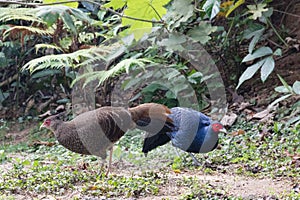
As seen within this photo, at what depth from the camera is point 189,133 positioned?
4.50 m

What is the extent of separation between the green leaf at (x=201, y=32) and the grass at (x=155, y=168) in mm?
1109

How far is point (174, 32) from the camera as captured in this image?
6055 millimetres

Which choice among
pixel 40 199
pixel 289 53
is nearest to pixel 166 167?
pixel 40 199

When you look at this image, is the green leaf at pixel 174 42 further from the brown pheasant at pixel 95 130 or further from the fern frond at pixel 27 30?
the brown pheasant at pixel 95 130

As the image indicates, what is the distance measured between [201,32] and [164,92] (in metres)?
0.96

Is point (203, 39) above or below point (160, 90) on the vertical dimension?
above

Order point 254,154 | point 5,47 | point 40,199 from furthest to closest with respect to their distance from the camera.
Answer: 1. point 5,47
2. point 254,154
3. point 40,199

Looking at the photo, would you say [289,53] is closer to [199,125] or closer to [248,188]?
[199,125]

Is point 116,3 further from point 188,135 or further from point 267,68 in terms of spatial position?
point 267,68

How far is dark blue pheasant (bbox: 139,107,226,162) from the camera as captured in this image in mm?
4445

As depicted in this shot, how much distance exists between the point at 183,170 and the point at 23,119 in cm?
378

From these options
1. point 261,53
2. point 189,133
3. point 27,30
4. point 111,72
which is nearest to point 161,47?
point 111,72

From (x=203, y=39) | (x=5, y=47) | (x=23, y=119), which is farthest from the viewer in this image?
(x=5, y=47)

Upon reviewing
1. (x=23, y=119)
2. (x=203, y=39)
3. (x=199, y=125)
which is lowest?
(x=23, y=119)
